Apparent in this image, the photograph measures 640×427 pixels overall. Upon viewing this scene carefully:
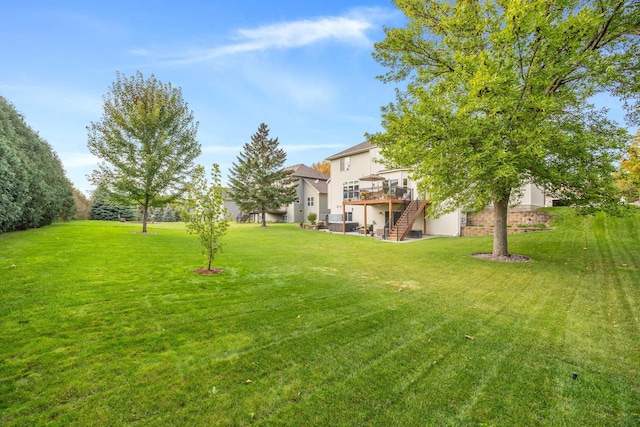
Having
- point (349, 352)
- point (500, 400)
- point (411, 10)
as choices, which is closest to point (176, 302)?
point (349, 352)

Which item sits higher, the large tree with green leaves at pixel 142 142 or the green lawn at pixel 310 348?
the large tree with green leaves at pixel 142 142

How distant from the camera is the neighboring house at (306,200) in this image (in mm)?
35438

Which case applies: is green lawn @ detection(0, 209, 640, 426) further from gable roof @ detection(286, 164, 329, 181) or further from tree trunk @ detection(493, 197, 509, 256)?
gable roof @ detection(286, 164, 329, 181)

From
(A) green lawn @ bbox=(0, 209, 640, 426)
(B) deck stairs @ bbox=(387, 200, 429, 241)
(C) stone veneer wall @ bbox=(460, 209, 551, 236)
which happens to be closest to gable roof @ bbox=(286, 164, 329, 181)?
(B) deck stairs @ bbox=(387, 200, 429, 241)

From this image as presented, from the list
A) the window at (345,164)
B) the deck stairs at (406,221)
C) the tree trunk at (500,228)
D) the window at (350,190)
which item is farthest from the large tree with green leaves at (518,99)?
the window at (345,164)

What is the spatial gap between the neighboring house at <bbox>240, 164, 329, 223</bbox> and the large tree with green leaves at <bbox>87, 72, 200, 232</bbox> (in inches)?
674

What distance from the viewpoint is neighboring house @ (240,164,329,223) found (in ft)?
116

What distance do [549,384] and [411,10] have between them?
12.6m

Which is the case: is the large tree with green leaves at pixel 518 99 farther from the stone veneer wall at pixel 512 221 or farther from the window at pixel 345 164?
the window at pixel 345 164

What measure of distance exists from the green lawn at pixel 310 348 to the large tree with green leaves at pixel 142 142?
11173 mm

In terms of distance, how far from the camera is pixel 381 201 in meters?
20.0

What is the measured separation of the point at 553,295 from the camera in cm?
630

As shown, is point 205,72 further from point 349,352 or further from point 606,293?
point 606,293

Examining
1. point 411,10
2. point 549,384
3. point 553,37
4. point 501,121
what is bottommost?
point 549,384
